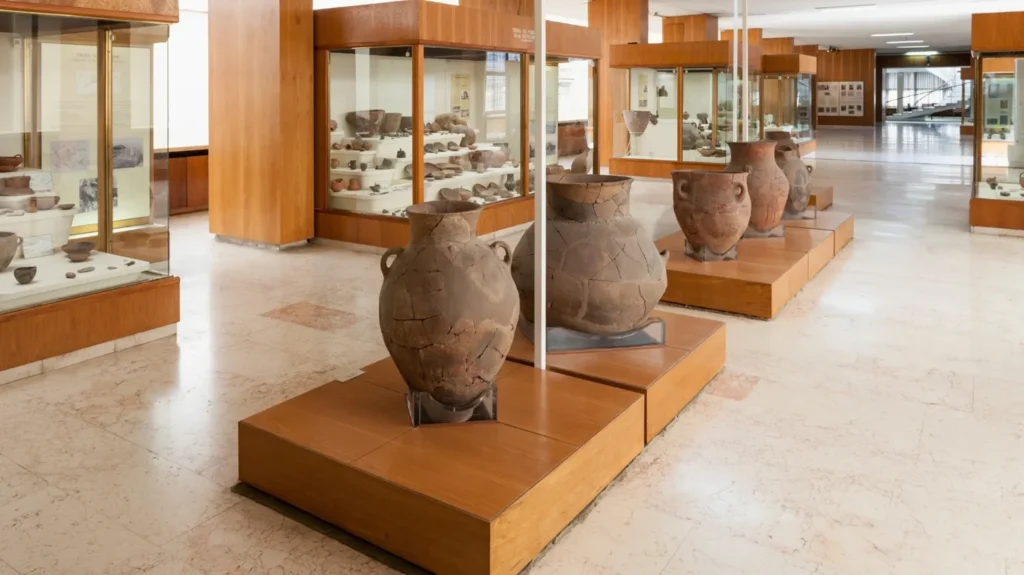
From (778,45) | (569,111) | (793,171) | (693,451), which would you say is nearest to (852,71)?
(778,45)

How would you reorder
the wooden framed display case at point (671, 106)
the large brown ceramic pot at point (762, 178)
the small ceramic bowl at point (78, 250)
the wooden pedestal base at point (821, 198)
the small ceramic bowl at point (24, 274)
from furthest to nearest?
the wooden framed display case at point (671, 106) → the wooden pedestal base at point (821, 198) → the large brown ceramic pot at point (762, 178) → the small ceramic bowl at point (78, 250) → the small ceramic bowl at point (24, 274)

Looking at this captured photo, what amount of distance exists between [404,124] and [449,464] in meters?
5.16

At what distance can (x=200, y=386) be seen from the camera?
3936mm

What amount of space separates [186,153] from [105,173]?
17.8ft

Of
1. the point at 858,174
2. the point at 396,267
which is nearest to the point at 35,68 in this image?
the point at 396,267

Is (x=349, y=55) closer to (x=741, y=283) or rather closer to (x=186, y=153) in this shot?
(x=186, y=153)

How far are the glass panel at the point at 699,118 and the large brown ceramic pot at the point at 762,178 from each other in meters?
7.05

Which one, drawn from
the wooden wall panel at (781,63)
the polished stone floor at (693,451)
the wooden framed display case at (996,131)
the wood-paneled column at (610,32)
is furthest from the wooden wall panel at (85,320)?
the wooden wall panel at (781,63)

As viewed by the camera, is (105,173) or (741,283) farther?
(741,283)

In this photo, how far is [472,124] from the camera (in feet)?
26.2

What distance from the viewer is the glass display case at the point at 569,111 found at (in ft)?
30.2

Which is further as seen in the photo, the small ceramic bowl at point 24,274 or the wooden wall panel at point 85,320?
the small ceramic bowl at point 24,274

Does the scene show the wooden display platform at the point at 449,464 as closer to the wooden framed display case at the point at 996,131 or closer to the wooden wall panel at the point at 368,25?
the wooden wall panel at the point at 368,25

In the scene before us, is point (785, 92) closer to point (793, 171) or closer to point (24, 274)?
point (793, 171)
